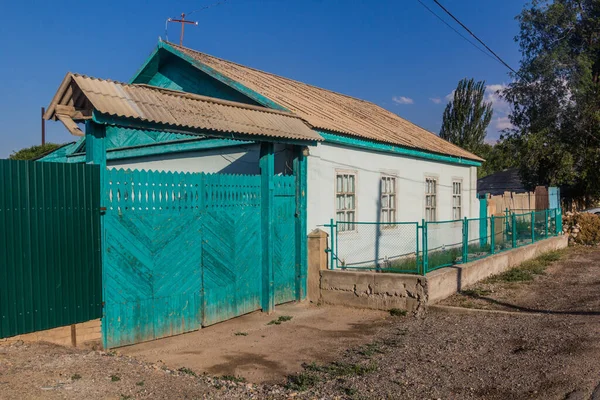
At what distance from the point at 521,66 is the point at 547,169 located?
6.15 metres

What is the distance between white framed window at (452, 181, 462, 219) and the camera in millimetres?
17031

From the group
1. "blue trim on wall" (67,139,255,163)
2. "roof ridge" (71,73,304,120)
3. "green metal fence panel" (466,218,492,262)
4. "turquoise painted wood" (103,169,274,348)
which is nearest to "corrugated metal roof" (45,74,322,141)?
"roof ridge" (71,73,304,120)

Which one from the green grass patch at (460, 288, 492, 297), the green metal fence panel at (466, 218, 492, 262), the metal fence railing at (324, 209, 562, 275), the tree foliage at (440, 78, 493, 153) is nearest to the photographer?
the metal fence railing at (324, 209, 562, 275)

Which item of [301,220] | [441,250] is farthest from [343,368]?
[441,250]

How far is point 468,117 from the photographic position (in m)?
44.9

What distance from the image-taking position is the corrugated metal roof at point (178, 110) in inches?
253

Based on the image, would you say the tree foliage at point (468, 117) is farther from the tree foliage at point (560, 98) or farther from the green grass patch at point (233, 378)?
the green grass patch at point (233, 378)

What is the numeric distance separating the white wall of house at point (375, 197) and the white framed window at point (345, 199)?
0.36ft

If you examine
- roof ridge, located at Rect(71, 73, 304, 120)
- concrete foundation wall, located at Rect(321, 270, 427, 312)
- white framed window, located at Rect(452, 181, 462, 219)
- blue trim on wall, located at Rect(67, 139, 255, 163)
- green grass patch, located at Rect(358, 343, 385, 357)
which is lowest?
green grass patch, located at Rect(358, 343, 385, 357)

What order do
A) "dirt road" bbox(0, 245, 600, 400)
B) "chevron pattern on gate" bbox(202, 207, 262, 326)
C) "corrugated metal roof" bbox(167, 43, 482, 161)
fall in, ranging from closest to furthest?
"dirt road" bbox(0, 245, 600, 400)
"chevron pattern on gate" bbox(202, 207, 262, 326)
"corrugated metal roof" bbox(167, 43, 482, 161)

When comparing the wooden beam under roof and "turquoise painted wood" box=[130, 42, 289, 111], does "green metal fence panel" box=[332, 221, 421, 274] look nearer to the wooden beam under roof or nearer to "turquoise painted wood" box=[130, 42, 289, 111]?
"turquoise painted wood" box=[130, 42, 289, 111]

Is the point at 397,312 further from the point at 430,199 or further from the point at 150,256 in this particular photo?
the point at 430,199

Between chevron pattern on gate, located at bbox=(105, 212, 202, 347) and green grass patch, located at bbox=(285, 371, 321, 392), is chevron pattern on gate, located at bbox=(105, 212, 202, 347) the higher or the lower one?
the higher one

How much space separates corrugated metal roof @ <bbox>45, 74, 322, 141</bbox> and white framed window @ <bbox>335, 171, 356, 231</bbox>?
1852 millimetres
